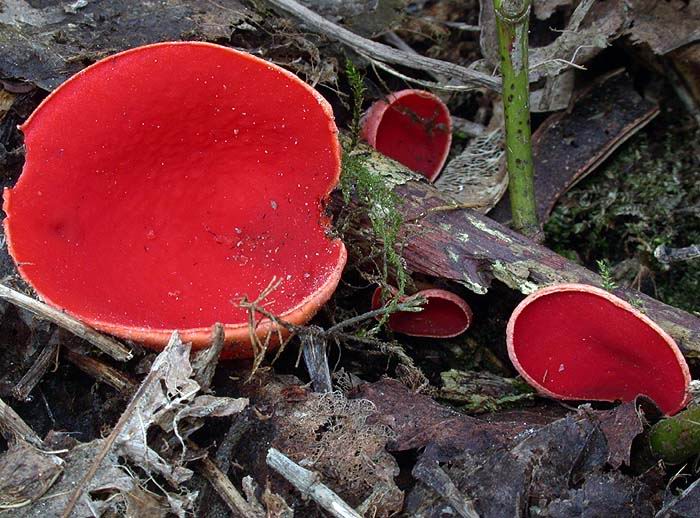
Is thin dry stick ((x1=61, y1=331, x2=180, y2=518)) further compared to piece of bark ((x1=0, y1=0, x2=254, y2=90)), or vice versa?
piece of bark ((x1=0, y1=0, x2=254, y2=90))

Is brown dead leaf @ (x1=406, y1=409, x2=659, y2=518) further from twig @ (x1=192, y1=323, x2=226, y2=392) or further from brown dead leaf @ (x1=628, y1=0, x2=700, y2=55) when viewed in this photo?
brown dead leaf @ (x1=628, y1=0, x2=700, y2=55)

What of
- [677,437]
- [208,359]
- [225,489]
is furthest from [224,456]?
[677,437]

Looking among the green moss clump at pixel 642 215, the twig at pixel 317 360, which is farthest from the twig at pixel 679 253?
the twig at pixel 317 360

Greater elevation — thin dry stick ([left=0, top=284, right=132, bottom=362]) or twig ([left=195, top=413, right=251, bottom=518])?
thin dry stick ([left=0, top=284, right=132, bottom=362])

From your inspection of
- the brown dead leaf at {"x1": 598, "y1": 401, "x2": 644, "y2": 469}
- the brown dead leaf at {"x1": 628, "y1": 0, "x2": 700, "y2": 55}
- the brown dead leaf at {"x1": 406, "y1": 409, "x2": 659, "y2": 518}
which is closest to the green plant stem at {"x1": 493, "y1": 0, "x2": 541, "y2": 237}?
the brown dead leaf at {"x1": 628, "y1": 0, "x2": 700, "y2": 55}

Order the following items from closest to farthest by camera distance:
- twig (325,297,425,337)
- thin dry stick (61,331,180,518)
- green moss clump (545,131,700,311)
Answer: thin dry stick (61,331,180,518), twig (325,297,425,337), green moss clump (545,131,700,311)

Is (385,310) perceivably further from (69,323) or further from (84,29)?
(84,29)
